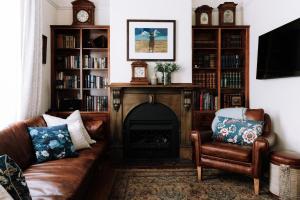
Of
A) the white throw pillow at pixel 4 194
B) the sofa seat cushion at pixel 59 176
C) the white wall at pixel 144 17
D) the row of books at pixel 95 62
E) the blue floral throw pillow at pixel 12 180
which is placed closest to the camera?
the white throw pillow at pixel 4 194

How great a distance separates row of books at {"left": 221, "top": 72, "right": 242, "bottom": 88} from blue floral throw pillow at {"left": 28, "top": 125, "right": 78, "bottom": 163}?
2760 mm

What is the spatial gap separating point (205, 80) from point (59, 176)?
2.96 m

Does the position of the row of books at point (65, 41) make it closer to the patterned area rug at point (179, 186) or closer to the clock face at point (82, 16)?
the clock face at point (82, 16)

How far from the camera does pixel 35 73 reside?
10.4 ft

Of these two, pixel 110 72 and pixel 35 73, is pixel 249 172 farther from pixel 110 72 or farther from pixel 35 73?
pixel 35 73

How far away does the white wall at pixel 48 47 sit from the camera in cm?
386

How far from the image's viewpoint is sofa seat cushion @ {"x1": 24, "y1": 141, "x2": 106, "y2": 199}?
1805 millimetres

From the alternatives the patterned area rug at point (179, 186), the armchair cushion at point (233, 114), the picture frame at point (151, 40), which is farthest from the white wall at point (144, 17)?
the patterned area rug at point (179, 186)

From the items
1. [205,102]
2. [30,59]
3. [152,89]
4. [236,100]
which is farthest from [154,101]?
[30,59]

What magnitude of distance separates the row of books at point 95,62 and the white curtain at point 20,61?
1.01 m

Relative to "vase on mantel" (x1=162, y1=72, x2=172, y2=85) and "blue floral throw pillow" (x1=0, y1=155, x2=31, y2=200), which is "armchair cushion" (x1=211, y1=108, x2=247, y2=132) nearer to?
"vase on mantel" (x1=162, y1=72, x2=172, y2=85)

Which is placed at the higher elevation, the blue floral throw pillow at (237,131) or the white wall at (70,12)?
the white wall at (70,12)

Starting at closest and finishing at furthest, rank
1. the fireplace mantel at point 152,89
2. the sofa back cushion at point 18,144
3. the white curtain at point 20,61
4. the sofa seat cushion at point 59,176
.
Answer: the sofa seat cushion at point 59,176 < the sofa back cushion at point 18,144 < the white curtain at point 20,61 < the fireplace mantel at point 152,89

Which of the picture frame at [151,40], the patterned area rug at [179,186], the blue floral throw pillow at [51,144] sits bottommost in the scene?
the patterned area rug at [179,186]
